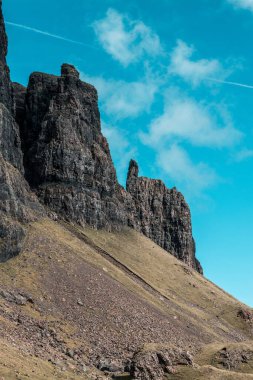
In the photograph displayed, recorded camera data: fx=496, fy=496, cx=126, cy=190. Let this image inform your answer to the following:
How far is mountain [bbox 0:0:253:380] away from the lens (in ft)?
242

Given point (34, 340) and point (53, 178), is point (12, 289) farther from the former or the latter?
point (53, 178)

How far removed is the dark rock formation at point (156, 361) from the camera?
7088 cm

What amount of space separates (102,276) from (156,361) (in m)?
51.4

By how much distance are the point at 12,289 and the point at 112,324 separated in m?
20.8

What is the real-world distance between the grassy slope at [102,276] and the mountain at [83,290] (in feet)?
1.13

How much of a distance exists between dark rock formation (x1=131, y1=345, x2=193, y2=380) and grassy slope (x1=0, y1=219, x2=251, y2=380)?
4.10 meters

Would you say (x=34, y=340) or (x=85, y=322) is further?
(x=85, y=322)

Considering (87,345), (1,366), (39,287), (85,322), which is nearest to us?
(1,366)

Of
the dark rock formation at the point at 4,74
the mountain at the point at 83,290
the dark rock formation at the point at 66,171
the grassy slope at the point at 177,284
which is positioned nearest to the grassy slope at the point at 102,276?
the grassy slope at the point at 177,284

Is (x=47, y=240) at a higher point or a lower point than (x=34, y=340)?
higher

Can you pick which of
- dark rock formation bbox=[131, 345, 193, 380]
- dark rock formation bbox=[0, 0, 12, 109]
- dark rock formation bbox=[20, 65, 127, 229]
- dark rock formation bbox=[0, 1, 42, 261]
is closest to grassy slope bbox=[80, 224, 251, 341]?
dark rock formation bbox=[20, 65, 127, 229]

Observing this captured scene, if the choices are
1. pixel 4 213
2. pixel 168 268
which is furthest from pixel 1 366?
pixel 168 268

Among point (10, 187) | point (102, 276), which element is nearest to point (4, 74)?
point (10, 187)

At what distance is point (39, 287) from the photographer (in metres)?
101
